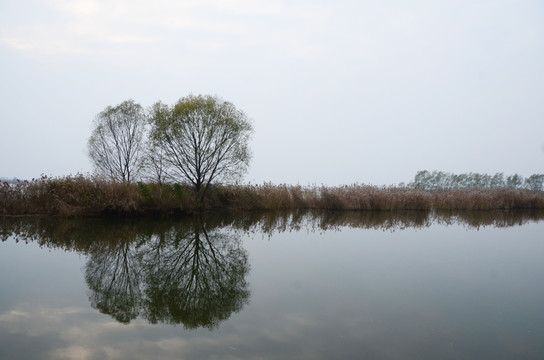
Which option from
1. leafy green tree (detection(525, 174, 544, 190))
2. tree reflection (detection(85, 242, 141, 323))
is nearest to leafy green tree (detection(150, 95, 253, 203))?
tree reflection (detection(85, 242, 141, 323))

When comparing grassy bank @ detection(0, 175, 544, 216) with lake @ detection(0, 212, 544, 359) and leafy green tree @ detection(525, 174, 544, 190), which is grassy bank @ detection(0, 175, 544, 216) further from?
leafy green tree @ detection(525, 174, 544, 190)

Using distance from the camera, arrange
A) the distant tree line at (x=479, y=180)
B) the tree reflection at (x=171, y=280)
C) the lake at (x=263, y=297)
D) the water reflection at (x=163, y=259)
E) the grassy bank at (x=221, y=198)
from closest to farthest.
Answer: the lake at (x=263, y=297) → the tree reflection at (x=171, y=280) → the water reflection at (x=163, y=259) → the grassy bank at (x=221, y=198) → the distant tree line at (x=479, y=180)

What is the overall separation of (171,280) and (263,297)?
170cm

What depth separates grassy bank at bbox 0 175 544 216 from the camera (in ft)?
42.5

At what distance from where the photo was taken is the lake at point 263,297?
11.6 feet

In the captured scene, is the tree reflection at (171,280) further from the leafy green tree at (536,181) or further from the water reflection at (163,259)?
the leafy green tree at (536,181)

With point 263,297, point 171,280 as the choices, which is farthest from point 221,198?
point 263,297

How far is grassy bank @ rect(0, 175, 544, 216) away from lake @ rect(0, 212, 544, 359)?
305 centimetres

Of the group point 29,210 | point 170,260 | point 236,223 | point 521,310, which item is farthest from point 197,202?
point 521,310

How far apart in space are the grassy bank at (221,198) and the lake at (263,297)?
10.0 feet

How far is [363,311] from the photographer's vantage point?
178 inches

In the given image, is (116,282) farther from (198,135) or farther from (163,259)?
(198,135)

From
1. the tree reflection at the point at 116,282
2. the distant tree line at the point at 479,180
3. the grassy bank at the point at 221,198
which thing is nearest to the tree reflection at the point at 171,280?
the tree reflection at the point at 116,282

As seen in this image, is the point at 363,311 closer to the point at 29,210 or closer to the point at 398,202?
the point at 29,210
